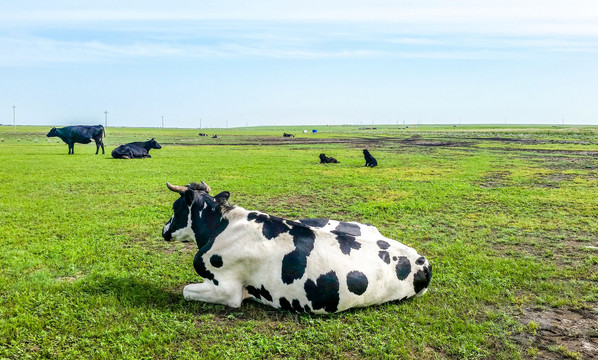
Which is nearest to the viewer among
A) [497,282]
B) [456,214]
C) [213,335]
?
[213,335]

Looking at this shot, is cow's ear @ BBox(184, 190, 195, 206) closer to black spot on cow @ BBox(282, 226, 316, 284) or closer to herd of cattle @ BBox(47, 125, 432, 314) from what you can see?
herd of cattle @ BBox(47, 125, 432, 314)

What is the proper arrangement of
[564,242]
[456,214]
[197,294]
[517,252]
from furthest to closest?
1. [456,214]
2. [564,242]
3. [517,252]
4. [197,294]

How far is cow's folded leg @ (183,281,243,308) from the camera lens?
20.3 feet

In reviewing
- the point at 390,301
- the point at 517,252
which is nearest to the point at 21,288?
the point at 390,301

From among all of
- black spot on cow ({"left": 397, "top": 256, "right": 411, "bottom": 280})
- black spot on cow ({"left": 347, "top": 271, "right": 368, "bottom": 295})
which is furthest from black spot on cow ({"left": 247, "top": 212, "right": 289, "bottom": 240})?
→ black spot on cow ({"left": 397, "top": 256, "right": 411, "bottom": 280})

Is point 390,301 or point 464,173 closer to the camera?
point 390,301

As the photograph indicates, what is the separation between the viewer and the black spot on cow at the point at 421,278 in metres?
6.41

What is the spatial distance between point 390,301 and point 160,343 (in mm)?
3184

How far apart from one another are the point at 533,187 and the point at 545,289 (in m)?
12.3

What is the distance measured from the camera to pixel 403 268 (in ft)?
20.9

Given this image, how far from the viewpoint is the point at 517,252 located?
9180 millimetres

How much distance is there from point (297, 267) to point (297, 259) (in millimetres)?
110

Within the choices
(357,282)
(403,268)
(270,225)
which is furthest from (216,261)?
(403,268)

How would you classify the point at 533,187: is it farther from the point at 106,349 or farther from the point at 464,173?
the point at 106,349
